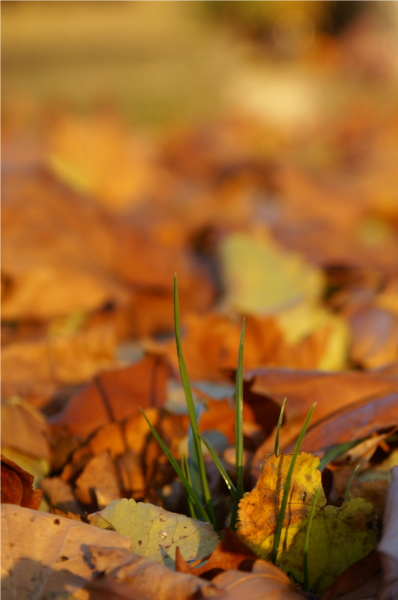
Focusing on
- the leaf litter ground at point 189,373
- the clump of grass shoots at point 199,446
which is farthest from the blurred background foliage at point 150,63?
the clump of grass shoots at point 199,446

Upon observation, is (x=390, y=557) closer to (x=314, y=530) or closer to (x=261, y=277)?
(x=314, y=530)

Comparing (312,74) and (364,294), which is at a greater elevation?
(364,294)

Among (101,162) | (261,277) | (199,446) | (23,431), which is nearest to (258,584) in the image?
(199,446)

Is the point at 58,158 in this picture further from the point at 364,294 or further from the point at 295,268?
the point at 364,294

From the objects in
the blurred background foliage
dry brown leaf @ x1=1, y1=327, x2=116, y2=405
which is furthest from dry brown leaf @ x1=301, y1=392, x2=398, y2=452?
the blurred background foliage

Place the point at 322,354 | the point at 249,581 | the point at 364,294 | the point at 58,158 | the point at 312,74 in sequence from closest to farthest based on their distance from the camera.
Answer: the point at 249,581 → the point at 322,354 → the point at 364,294 → the point at 58,158 → the point at 312,74

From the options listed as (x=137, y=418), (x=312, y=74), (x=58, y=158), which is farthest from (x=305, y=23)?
(x=137, y=418)
